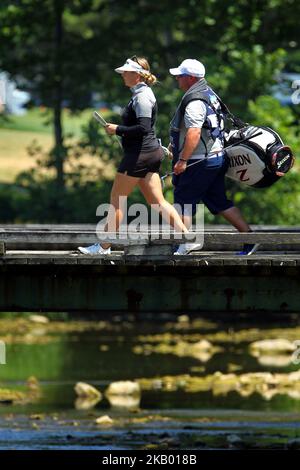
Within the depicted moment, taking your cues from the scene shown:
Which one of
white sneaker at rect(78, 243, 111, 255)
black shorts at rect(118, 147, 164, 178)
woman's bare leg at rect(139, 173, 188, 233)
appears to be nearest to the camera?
black shorts at rect(118, 147, 164, 178)

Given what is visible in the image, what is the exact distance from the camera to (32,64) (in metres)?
43.5

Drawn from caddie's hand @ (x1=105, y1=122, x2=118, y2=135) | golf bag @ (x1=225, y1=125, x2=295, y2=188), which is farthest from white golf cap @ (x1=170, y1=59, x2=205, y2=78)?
golf bag @ (x1=225, y1=125, x2=295, y2=188)

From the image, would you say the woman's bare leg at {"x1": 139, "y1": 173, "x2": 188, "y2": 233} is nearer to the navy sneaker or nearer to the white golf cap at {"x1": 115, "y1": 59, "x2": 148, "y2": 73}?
the navy sneaker

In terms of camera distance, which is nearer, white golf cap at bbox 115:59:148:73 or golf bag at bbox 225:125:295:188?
white golf cap at bbox 115:59:148:73

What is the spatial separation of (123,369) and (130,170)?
44.8 feet

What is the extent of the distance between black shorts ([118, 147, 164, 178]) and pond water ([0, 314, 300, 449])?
7024mm

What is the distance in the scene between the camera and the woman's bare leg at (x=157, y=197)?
17781 millimetres

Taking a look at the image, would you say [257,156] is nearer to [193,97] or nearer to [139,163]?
[193,97]

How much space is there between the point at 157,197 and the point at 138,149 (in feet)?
1.89

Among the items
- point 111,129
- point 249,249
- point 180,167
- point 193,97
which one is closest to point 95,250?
point 180,167

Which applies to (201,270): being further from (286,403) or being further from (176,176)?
(286,403)

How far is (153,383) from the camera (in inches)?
1155

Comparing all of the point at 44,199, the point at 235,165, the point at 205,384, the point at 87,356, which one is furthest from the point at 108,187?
the point at 235,165

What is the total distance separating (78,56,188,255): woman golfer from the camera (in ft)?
56.4
